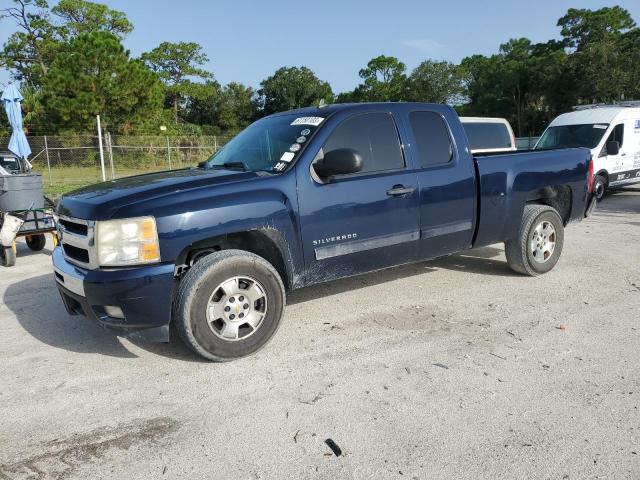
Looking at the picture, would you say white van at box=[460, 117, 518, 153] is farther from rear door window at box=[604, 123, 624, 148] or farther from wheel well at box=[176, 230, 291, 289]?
wheel well at box=[176, 230, 291, 289]

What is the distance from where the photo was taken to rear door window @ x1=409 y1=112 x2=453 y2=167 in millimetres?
4941

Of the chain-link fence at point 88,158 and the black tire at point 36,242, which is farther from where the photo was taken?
the chain-link fence at point 88,158

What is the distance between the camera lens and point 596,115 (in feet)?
42.7

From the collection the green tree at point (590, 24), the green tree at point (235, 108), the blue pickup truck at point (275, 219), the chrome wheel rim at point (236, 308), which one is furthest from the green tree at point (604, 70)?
the chrome wheel rim at point (236, 308)

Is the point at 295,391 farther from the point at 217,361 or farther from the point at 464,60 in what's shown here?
the point at 464,60

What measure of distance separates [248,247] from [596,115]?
11.8m

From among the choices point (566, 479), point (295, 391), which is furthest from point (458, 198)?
point (566, 479)

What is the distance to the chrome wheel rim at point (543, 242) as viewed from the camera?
591cm

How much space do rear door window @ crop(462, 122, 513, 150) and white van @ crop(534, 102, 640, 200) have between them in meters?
1.69

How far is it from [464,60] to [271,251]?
249 ft

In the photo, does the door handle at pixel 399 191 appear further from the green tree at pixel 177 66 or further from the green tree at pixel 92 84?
the green tree at pixel 177 66

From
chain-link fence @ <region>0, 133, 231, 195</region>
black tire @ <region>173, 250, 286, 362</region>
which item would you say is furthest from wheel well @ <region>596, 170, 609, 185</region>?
chain-link fence @ <region>0, 133, 231, 195</region>

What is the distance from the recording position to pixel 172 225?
360cm

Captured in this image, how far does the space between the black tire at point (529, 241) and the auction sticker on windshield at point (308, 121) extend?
8.70 feet
